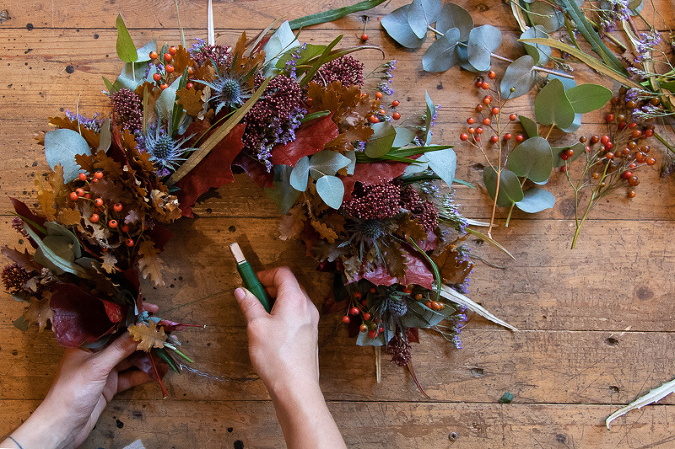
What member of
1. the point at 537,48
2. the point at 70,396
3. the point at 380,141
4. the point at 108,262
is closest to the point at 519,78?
the point at 537,48

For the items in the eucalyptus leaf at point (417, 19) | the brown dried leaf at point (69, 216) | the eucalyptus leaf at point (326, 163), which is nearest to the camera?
the brown dried leaf at point (69, 216)

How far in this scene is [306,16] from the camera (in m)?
1.13

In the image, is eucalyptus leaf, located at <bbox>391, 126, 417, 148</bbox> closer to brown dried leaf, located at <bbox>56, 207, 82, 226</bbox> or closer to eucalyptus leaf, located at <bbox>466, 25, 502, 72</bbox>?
eucalyptus leaf, located at <bbox>466, 25, 502, 72</bbox>

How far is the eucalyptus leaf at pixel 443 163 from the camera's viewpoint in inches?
39.1

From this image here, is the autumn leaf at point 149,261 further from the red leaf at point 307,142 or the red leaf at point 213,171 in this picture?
the red leaf at point 307,142

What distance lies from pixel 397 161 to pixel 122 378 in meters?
0.92

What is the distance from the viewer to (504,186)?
111 cm

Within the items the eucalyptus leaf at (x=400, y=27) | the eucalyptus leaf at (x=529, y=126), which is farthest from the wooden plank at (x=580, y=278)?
the eucalyptus leaf at (x=400, y=27)

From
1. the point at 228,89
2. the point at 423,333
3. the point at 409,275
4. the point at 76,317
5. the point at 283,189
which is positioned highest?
the point at 228,89

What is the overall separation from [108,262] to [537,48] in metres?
1.21

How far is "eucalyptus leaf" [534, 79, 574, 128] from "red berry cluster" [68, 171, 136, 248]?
3.52 ft

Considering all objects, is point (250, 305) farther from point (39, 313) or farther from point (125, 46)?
point (125, 46)

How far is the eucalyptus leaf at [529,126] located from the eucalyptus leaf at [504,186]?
13cm

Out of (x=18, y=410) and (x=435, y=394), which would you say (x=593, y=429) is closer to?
(x=435, y=394)
